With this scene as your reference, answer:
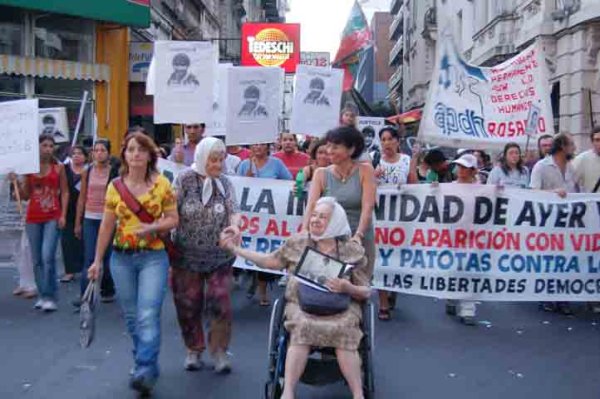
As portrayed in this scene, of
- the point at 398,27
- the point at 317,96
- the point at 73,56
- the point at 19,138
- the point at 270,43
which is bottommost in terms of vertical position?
the point at 19,138

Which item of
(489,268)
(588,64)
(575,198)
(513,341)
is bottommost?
(513,341)

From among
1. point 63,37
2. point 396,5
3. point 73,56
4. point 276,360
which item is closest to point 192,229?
point 276,360

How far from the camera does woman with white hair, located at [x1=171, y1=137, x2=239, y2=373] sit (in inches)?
246

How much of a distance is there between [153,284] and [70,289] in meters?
4.53

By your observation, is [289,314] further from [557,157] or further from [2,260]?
[2,260]

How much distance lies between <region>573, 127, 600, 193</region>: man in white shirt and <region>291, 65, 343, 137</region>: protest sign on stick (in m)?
2.81

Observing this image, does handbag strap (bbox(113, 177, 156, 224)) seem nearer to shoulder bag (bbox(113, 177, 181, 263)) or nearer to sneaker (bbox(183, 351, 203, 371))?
shoulder bag (bbox(113, 177, 181, 263))

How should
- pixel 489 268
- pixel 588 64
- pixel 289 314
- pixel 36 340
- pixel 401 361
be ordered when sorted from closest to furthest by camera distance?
pixel 289 314 → pixel 401 361 → pixel 36 340 → pixel 489 268 → pixel 588 64

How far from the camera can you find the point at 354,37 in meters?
23.3

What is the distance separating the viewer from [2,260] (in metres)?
12.2

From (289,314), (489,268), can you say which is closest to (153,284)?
(289,314)

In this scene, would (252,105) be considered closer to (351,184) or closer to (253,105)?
(253,105)

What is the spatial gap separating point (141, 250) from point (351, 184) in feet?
5.33

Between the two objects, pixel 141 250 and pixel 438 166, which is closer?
pixel 141 250
